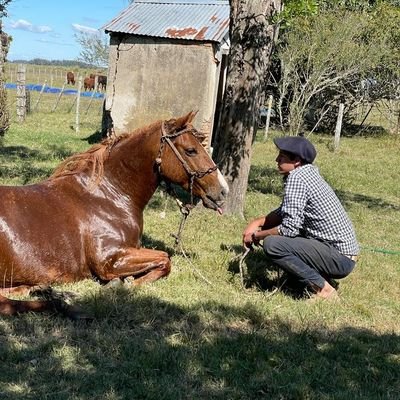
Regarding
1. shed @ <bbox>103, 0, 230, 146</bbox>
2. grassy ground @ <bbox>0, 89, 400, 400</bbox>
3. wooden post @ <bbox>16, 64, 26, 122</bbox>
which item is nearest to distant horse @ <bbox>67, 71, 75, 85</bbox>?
wooden post @ <bbox>16, 64, 26, 122</bbox>

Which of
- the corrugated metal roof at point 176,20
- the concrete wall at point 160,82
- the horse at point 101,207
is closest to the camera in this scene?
the horse at point 101,207

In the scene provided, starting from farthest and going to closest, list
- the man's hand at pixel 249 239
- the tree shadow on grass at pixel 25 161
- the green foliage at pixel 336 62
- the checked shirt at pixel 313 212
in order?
the green foliage at pixel 336 62
the tree shadow on grass at pixel 25 161
the man's hand at pixel 249 239
the checked shirt at pixel 313 212

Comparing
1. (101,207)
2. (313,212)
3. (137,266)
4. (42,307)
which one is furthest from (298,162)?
(42,307)

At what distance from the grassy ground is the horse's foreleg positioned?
4.5 inches

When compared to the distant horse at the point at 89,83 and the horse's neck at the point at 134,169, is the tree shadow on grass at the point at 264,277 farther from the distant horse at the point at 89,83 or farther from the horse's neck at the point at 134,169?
the distant horse at the point at 89,83

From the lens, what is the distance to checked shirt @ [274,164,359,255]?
5.66 metres

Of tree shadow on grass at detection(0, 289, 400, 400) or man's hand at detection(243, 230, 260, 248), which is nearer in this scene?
tree shadow on grass at detection(0, 289, 400, 400)

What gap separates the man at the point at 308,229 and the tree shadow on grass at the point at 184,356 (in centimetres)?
74

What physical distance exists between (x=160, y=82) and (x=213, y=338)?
11502 mm

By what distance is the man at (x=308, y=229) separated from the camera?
569cm

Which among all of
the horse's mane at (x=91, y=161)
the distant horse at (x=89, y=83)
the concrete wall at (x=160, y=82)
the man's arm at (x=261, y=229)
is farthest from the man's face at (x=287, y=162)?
the distant horse at (x=89, y=83)

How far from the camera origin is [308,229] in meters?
5.93

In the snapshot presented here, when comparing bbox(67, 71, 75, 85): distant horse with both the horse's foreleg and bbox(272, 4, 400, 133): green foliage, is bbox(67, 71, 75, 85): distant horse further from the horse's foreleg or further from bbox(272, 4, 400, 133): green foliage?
the horse's foreleg

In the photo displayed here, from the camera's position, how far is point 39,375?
3842 mm
